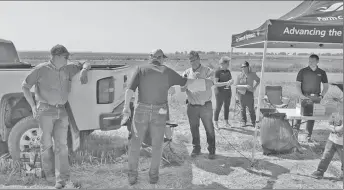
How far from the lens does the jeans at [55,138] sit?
Result: 150 inches

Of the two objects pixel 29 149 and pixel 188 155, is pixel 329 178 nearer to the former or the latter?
pixel 188 155

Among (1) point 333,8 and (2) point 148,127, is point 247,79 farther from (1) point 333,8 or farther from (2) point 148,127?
(2) point 148,127

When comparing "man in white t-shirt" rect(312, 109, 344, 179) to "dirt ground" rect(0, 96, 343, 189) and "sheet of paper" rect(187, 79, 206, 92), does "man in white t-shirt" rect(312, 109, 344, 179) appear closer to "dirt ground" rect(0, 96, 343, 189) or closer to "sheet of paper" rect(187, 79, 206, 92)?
"dirt ground" rect(0, 96, 343, 189)

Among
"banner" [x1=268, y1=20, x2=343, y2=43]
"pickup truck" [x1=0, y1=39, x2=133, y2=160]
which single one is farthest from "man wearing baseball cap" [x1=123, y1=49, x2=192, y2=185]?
"banner" [x1=268, y1=20, x2=343, y2=43]

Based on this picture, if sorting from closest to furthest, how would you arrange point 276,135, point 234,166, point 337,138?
point 337,138 < point 234,166 < point 276,135

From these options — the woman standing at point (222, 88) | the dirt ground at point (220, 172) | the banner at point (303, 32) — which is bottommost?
the dirt ground at point (220, 172)

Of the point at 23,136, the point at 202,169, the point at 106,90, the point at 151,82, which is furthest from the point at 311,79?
the point at 23,136

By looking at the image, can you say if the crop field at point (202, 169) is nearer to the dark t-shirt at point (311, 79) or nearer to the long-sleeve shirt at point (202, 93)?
the long-sleeve shirt at point (202, 93)

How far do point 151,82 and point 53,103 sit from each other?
4.14 feet

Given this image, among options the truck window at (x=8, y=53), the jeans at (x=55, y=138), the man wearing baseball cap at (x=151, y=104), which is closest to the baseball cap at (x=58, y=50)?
the jeans at (x=55, y=138)

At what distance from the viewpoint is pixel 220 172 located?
179 inches

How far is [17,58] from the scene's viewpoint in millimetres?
6500

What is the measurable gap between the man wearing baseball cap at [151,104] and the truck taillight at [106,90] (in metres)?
0.69

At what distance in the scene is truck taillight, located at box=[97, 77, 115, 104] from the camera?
4.40m
